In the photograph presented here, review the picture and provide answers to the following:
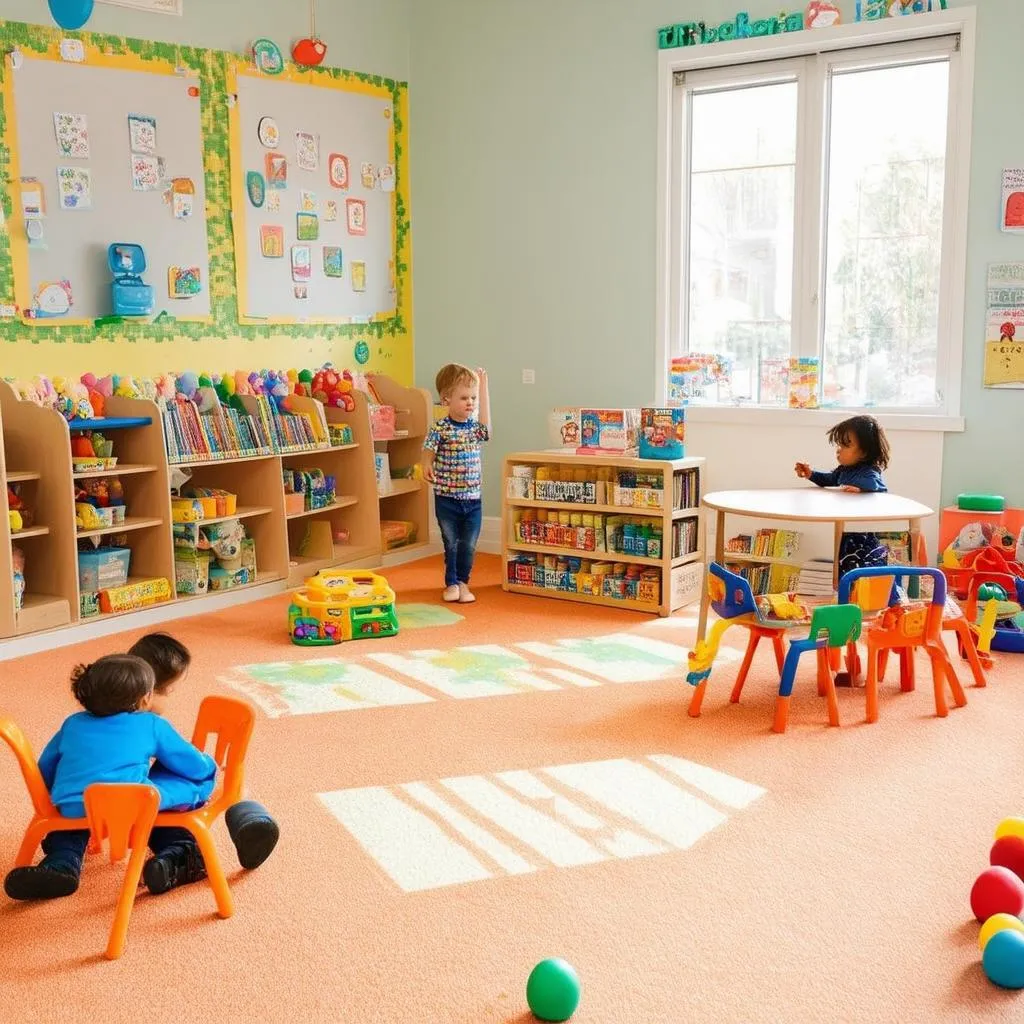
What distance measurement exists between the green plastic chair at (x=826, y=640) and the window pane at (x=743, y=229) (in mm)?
2364

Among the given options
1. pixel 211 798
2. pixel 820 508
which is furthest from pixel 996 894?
pixel 820 508

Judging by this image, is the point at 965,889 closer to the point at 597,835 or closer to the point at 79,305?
the point at 597,835

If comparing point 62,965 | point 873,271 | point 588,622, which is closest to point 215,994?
point 62,965

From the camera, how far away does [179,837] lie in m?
2.76

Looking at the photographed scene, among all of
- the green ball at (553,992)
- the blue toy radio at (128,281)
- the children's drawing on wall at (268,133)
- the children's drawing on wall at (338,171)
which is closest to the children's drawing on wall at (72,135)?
the blue toy radio at (128,281)

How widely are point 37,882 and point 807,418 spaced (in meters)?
4.21

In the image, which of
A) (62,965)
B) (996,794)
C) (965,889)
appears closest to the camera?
(62,965)

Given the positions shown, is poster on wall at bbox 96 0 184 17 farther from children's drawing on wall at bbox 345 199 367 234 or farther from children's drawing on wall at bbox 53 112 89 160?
children's drawing on wall at bbox 345 199 367 234

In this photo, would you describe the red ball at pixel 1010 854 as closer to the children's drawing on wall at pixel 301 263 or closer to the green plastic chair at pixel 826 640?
the green plastic chair at pixel 826 640

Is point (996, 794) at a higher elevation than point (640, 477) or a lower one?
lower

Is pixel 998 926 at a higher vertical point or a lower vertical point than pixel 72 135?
lower

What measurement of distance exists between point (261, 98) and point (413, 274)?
1409 millimetres

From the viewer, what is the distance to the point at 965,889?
8.65ft

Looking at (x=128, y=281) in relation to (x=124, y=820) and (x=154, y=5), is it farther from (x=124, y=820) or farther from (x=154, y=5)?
(x=124, y=820)
